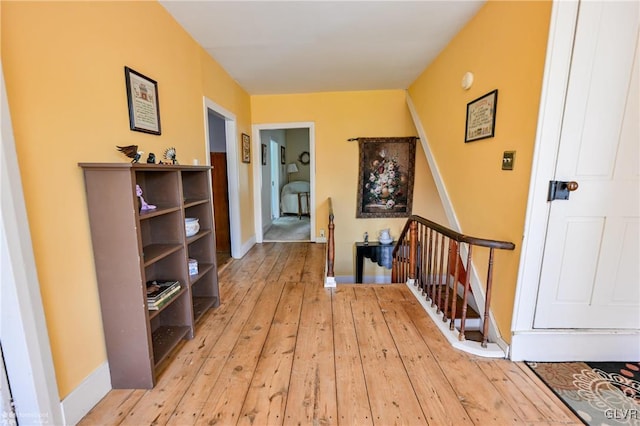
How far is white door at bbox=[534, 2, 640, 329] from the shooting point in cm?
134

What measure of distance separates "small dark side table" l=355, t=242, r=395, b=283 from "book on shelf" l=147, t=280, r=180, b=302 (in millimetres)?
2966

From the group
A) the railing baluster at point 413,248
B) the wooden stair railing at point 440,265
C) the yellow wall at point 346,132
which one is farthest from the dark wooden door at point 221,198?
the railing baluster at point 413,248

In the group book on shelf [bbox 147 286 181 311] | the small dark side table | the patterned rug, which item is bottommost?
the small dark side table

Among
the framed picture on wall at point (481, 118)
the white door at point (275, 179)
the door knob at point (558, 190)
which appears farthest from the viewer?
the white door at point (275, 179)

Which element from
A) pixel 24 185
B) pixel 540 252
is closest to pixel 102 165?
pixel 24 185

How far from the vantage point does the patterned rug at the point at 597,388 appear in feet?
4.11

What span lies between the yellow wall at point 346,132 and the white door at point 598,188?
94.4 inches

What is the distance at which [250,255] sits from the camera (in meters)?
3.71

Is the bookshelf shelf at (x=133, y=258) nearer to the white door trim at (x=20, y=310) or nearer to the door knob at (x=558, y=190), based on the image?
the white door trim at (x=20, y=310)

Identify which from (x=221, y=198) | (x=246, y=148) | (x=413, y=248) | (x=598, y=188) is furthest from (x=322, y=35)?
(x=221, y=198)

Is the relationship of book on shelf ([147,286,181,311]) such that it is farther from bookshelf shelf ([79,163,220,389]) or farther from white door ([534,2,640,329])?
white door ([534,2,640,329])

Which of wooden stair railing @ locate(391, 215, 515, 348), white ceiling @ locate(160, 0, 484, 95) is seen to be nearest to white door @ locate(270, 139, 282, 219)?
white ceiling @ locate(160, 0, 484, 95)

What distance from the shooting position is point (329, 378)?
1.48m

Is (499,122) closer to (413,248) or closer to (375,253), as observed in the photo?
(413,248)
